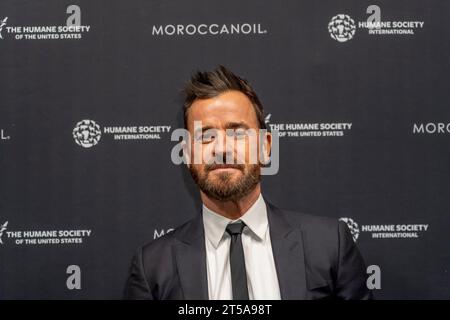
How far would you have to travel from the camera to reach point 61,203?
2.06m

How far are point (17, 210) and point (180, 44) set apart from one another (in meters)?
0.90

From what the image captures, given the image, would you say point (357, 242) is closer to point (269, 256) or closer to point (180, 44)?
point (269, 256)

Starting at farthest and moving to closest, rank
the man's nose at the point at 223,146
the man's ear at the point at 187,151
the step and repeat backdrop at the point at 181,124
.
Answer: the step and repeat backdrop at the point at 181,124
the man's ear at the point at 187,151
the man's nose at the point at 223,146

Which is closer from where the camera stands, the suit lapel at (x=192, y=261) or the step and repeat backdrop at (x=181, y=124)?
the suit lapel at (x=192, y=261)

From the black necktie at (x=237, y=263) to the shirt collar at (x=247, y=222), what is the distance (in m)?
0.02

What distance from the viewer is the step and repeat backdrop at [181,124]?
2.04m

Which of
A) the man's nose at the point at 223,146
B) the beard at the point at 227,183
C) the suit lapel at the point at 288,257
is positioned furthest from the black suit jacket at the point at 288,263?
the man's nose at the point at 223,146

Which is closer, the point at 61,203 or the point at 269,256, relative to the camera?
the point at 269,256

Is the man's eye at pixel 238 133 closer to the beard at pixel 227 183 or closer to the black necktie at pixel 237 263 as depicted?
the beard at pixel 227 183

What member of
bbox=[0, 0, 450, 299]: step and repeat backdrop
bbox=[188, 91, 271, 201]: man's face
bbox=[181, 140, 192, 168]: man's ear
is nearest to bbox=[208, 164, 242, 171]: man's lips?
bbox=[188, 91, 271, 201]: man's face

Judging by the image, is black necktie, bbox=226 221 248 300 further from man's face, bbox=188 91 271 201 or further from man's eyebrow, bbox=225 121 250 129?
man's eyebrow, bbox=225 121 250 129
